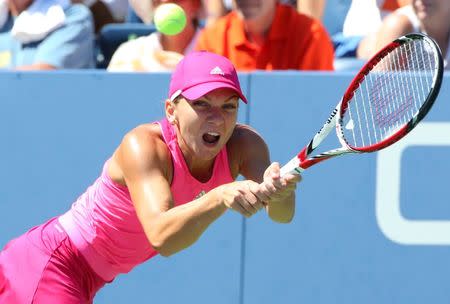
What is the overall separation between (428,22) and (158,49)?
4.21 feet

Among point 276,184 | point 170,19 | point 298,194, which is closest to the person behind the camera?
point 276,184

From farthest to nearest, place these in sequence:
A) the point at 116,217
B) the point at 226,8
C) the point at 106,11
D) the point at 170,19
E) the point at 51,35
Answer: the point at 106,11 < the point at 226,8 < the point at 51,35 < the point at 170,19 < the point at 116,217

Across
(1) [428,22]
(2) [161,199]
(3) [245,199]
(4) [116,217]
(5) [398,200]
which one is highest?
(1) [428,22]

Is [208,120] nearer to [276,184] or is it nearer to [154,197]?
[154,197]

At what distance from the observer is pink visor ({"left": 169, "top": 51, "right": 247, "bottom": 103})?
10.8 ft

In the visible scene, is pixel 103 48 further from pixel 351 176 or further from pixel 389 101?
pixel 389 101

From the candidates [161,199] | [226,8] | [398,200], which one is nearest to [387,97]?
[398,200]

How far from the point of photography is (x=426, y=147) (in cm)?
466

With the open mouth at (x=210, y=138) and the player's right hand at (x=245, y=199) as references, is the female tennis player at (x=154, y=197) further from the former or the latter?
the player's right hand at (x=245, y=199)

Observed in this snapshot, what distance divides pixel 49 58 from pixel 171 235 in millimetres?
2160

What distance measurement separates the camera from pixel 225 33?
193 inches

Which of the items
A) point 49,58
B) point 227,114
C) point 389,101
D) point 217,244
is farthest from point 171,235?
point 49,58

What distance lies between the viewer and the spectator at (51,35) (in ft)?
16.8

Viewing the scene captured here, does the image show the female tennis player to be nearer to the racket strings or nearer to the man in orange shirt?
the racket strings
